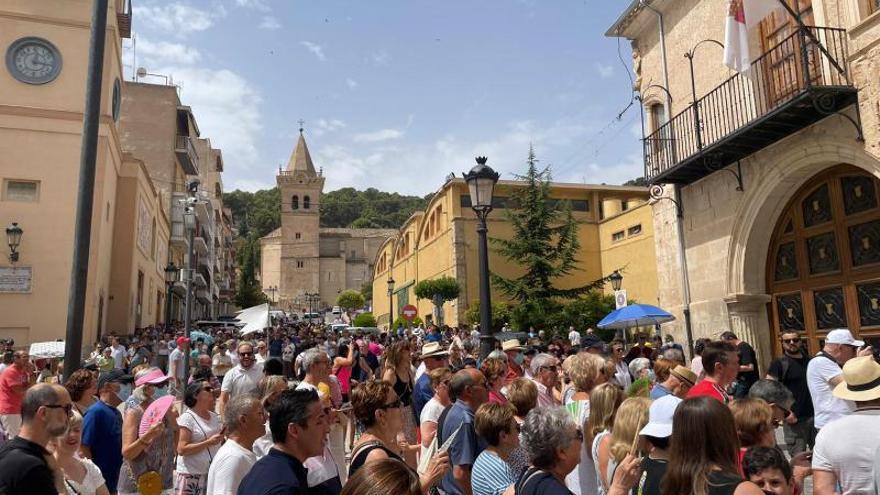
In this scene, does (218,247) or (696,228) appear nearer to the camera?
(696,228)

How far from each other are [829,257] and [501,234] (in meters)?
24.6

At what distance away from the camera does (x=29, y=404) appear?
338 centimetres

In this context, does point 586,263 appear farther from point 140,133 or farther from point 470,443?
point 470,443

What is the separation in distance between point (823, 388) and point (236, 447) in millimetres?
5456

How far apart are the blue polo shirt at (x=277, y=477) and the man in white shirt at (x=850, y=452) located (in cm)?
284

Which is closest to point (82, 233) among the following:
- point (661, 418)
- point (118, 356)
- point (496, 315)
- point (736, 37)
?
point (661, 418)

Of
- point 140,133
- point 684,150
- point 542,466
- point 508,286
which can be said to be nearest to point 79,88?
point 140,133

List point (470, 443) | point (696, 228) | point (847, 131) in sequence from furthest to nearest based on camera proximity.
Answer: point (696, 228)
point (847, 131)
point (470, 443)

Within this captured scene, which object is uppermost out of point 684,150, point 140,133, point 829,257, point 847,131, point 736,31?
point 140,133

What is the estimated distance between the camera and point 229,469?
388 cm

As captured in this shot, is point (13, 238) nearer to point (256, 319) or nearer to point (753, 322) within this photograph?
point (256, 319)

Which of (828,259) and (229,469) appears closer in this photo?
(229,469)

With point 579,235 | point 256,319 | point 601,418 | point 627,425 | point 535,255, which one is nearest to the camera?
point 627,425

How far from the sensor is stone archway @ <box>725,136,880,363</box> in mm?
11312
